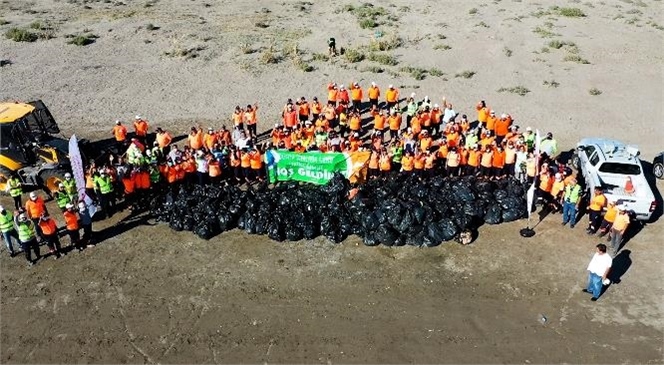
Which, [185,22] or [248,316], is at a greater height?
[185,22]

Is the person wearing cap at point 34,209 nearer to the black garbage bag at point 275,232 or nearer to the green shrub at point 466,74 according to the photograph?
the black garbage bag at point 275,232

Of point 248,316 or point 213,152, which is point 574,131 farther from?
point 248,316

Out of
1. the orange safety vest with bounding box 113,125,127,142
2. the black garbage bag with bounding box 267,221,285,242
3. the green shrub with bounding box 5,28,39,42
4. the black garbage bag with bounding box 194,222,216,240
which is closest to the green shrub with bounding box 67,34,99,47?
the green shrub with bounding box 5,28,39,42

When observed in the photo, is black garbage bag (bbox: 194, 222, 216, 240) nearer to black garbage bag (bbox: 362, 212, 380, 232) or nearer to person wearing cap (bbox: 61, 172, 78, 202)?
person wearing cap (bbox: 61, 172, 78, 202)

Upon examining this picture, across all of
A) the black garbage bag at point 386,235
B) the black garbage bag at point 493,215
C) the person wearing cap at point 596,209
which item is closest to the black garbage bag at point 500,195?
the black garbage bag at point 493,215

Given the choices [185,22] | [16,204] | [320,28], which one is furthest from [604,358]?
[185,22]

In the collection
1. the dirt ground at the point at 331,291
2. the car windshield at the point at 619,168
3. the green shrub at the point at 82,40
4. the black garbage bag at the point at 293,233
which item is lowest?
the dirt ground at the point at 331,291
